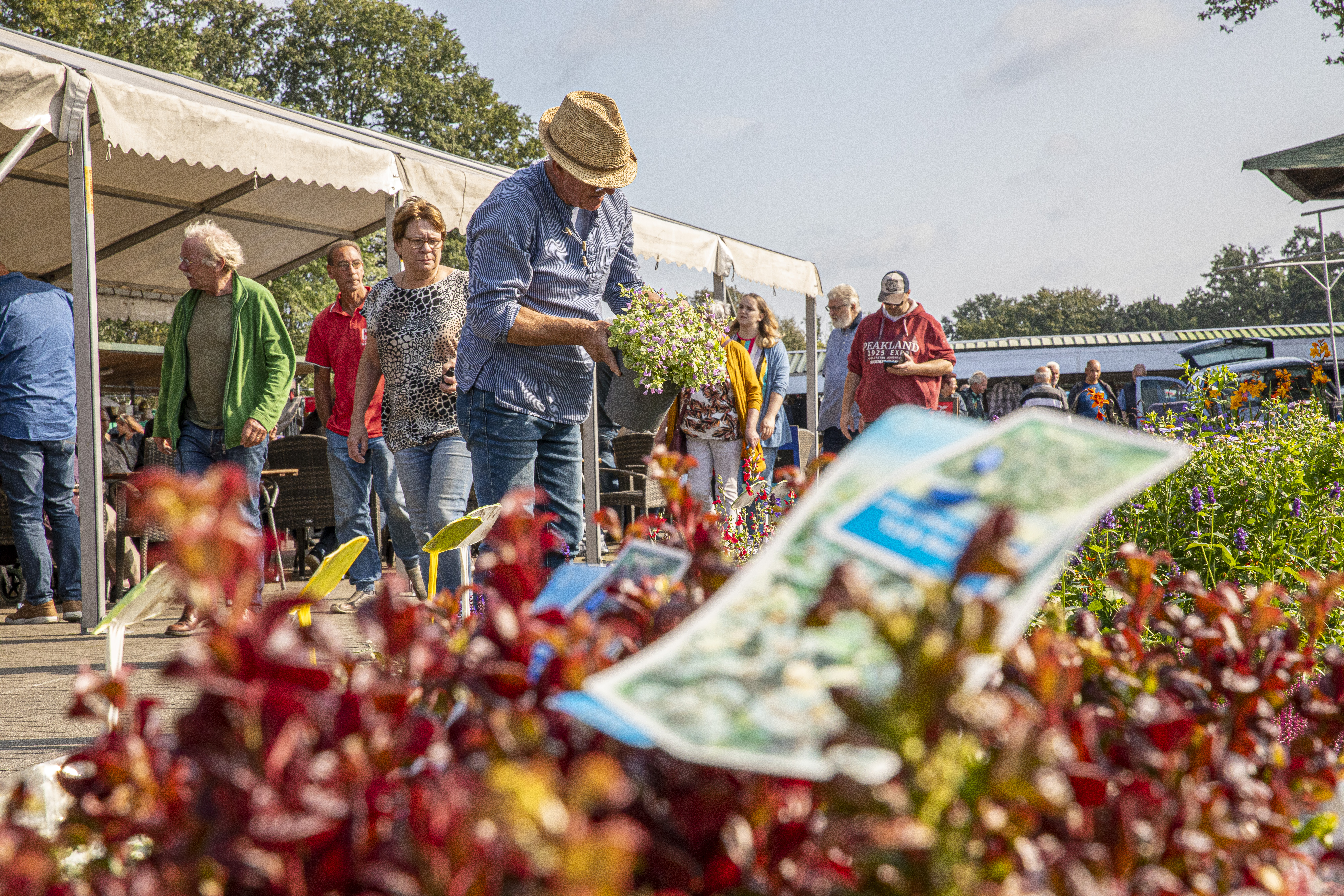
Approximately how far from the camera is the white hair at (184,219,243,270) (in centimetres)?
482

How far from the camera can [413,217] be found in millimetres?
4496

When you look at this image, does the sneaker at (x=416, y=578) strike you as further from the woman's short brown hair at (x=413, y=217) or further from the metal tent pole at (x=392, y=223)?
the woman's short brown hair at (x=413, y=217)

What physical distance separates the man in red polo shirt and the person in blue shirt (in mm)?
1279

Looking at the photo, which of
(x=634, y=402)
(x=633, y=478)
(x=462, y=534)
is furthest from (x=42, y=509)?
(x=462, y=534)

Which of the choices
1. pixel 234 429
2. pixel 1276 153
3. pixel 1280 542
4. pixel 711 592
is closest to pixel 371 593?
pixel 234 429

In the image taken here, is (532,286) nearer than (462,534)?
No

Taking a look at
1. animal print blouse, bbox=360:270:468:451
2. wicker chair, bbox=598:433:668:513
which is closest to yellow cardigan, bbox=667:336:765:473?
wicker chair, bbox=598:433:668:513

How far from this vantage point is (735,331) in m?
7.32

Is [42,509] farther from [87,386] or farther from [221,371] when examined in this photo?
[221,371]

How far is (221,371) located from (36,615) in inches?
78.8

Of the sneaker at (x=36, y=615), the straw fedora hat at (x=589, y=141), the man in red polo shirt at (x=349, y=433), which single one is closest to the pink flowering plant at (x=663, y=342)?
the straw fedora hat at (x=589, y=141)

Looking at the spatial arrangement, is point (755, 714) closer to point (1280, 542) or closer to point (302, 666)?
point (302, 666)

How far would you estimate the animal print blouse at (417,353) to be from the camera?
4312 millimetres

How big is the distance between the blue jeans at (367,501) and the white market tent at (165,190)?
117 cm
